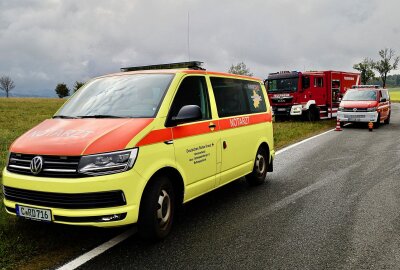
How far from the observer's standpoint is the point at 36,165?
12.9ft

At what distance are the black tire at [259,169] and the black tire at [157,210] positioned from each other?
8.71ft

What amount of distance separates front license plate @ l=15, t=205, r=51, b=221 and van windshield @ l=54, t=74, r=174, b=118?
1.22 metres

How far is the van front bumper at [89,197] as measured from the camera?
3764 mm

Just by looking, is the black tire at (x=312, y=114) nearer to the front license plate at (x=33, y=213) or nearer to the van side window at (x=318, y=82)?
the van side window at (x=318, y=82)

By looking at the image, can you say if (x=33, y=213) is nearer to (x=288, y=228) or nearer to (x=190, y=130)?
(x=190, y=130)

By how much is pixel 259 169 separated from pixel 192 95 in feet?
8.41

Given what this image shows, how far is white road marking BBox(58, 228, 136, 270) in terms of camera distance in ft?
12.5

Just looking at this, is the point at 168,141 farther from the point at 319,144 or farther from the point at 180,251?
the point at 319,144

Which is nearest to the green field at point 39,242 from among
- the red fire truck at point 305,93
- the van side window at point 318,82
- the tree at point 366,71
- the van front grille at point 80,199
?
the van front grille at point 80,199

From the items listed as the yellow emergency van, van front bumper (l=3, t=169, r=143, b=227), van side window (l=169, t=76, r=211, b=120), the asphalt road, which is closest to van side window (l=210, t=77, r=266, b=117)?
the yellow emergency van

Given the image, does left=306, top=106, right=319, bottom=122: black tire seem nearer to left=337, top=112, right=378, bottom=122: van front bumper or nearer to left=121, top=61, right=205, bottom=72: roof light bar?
left=337, top=112, right=378, bottom=122: van front bumper

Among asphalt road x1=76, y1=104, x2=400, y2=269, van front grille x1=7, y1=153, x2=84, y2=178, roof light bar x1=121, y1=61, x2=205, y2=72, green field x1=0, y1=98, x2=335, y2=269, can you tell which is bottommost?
asphalt road x1=76, y1=104, x2=400, y2=269

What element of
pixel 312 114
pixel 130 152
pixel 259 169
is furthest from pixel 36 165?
pixel 312 114

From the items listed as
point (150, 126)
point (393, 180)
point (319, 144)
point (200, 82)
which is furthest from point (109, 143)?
point (319, 144)
